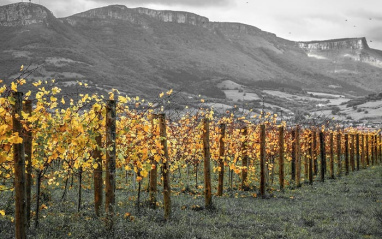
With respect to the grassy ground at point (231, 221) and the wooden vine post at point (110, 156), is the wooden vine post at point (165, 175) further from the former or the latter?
the wooden vine post at point (110, 156)

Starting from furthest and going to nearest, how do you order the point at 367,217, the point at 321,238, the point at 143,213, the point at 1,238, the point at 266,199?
the point at 266,199
the point at 367,217
the point at 143,213
the point at 321,238
the point at 1,238

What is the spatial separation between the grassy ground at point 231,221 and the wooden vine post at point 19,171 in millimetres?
1980

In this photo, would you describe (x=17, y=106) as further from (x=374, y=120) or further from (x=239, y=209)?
(x=374, y=120)

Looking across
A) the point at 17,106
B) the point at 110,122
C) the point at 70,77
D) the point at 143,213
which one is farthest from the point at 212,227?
the point at 70,77

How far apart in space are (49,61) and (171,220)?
208 meters

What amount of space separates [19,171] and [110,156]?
2478 millimetres

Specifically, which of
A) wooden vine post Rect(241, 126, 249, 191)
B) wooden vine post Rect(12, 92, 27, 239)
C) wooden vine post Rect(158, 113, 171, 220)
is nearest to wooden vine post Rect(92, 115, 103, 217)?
wooden vine post Rect(158, 113, 171, 220)

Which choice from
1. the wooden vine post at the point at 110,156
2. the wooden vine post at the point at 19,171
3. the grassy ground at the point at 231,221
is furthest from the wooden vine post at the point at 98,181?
the wooden vine post at the point at 19,171

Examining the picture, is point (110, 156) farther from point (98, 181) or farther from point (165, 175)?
point (165, 175)

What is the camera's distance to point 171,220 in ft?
36.4

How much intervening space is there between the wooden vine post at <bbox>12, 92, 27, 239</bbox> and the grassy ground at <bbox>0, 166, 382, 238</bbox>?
1980 millimetres

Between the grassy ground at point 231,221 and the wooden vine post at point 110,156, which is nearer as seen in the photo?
the wooden vine post at point 110,156

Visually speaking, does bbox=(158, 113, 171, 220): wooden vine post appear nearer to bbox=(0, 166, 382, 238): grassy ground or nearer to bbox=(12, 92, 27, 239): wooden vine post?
bbox=(0, 166, 382, 238): grassy ground

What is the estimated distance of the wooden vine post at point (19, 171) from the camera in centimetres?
651
